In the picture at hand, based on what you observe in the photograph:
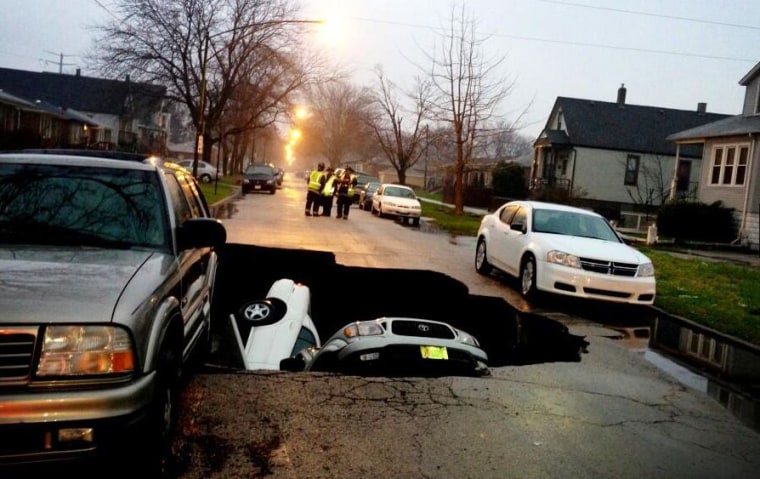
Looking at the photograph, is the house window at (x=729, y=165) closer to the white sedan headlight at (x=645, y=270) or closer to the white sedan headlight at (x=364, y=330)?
the white sedan headlight at (x=645, y=270)

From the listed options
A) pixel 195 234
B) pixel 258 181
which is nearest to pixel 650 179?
pixel 258 181

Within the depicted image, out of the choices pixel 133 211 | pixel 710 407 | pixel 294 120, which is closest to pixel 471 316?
pixel 710 407

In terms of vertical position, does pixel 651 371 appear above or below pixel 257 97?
below

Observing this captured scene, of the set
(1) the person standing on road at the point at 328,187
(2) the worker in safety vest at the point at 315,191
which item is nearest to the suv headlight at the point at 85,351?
(2) the worker in safety vest at the point at 315,191

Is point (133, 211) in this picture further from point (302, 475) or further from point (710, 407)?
point (710, 407)

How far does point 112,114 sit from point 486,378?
70419 mm

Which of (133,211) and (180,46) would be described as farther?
(180,46)

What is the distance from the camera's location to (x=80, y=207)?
458 centimetres

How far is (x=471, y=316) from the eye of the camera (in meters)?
10.4

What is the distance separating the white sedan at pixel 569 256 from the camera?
32.1ft

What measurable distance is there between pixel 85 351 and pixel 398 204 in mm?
25127

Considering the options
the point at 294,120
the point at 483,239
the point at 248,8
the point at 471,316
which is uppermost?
the point at 248,8

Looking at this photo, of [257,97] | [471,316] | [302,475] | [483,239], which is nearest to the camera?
[302,475]

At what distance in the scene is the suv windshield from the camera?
4.34 meters
